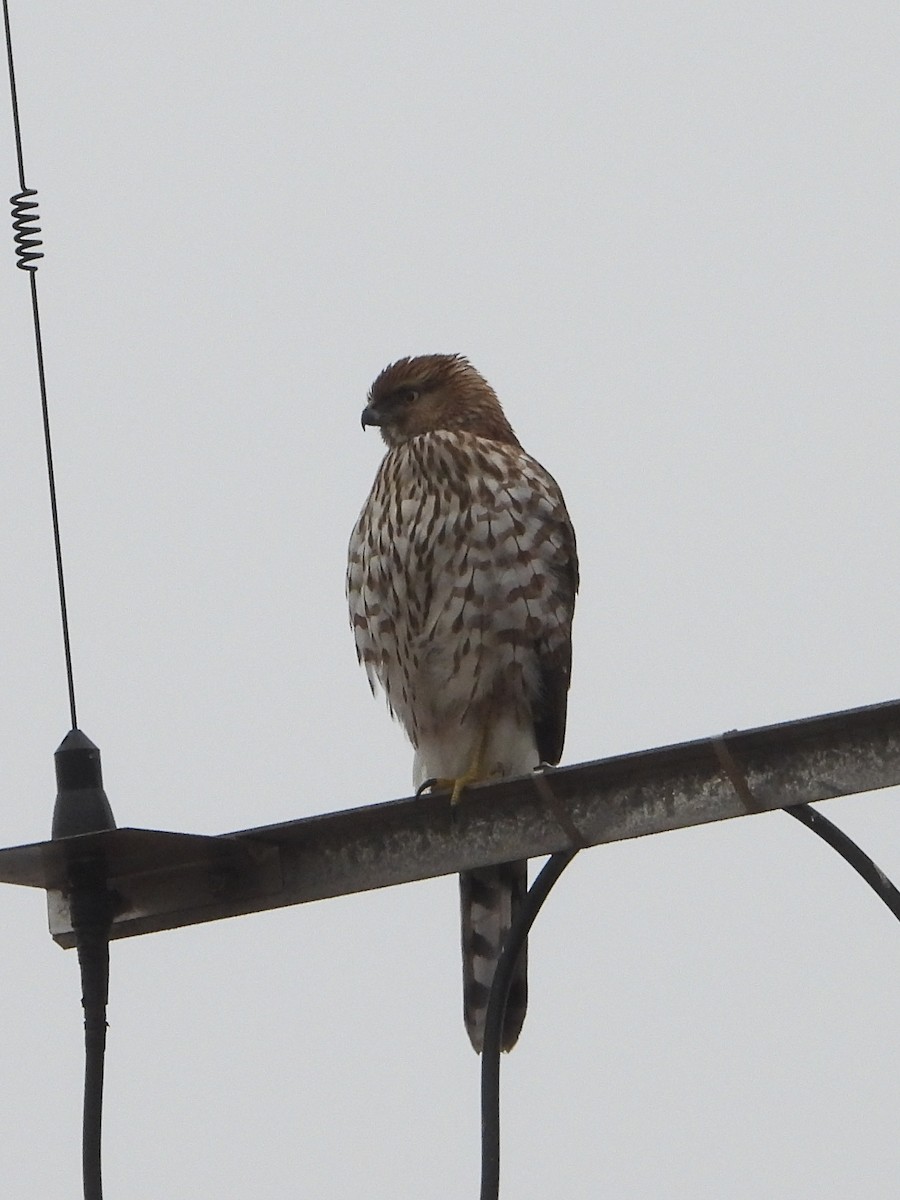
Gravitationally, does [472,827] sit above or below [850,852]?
above

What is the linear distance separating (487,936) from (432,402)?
184 cm

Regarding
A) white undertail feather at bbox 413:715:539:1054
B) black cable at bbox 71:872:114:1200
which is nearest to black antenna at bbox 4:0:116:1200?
black cable at bbox 71:872:114:1200

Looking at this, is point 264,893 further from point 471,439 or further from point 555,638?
point 471,439

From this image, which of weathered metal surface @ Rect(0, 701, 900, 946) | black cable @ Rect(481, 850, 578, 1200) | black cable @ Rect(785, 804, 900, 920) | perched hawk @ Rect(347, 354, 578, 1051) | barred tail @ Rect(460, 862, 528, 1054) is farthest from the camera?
perched hawk @ Rect(347, 354, 578, 1051)

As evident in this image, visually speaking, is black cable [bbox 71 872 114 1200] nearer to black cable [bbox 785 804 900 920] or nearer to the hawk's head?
black cable [bbox 785 804 900 920]

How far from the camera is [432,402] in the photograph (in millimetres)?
6277

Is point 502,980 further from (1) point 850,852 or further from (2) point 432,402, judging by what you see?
(2) point 432,402

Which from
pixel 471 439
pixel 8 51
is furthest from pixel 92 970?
pixel 471 439

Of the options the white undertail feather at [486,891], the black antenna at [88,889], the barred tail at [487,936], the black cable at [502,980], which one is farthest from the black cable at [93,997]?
the barred tail at [487,936]

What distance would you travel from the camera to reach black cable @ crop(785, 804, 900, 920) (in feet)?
8.96

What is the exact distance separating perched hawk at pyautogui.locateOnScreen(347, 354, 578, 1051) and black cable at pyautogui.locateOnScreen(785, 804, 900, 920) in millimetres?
2335

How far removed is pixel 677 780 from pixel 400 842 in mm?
508

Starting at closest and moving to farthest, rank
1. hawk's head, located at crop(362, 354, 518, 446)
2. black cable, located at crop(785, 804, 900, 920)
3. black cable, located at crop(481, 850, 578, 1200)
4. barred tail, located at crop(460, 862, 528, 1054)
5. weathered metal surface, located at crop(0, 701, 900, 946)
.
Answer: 1. black cable, located at crop(785, 804, 900, 920)
2. weathered metal surface, located at crop(0, 701, 900, 946)
3. black cable, located at crop(481, 850, 578, 1200)
4. barred tail, located at crop(460, 862, 528, 1054)
5. hawk's head, located at crop(362, 354, 518, 446)

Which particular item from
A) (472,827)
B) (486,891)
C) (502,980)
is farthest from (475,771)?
(502,980)
